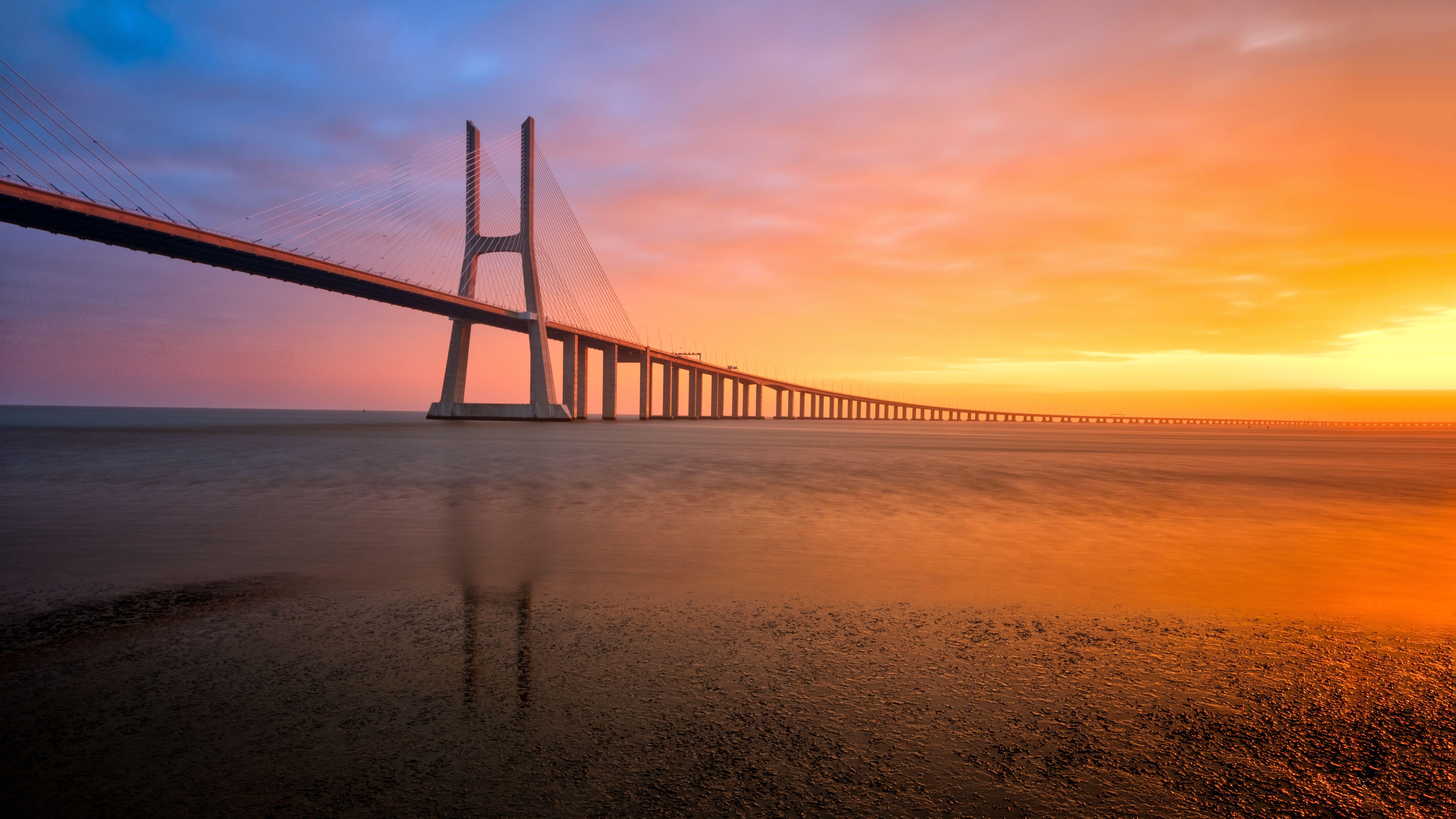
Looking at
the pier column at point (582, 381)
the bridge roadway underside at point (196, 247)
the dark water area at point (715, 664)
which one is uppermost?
the bridge roadway underside at point (196, 247)

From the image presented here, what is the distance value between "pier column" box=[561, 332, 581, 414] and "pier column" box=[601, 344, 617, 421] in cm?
999

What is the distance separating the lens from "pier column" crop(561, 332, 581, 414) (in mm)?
76562

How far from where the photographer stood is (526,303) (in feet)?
214

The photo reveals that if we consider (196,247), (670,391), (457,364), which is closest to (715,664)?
(196,247)

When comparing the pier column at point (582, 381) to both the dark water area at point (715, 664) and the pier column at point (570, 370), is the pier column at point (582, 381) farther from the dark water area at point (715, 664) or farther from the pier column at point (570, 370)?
the dark water area at point (715, 664)

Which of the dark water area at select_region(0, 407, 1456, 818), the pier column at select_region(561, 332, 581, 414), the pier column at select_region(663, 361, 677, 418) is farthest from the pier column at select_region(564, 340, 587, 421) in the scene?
the dark water area at select_region(0, 407, 1456, 818)

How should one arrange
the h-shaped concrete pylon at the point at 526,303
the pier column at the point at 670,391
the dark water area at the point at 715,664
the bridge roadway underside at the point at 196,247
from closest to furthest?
the dark water area at the point at 715,664
the bridge roadway underside at the point at 196,247
the h-shaped concrete pylon at the point at 526,303
the pier column at the point at 670,391

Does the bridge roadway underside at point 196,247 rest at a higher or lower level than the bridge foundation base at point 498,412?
higher

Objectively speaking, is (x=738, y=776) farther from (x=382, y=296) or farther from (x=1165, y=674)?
(x=382, y=296)

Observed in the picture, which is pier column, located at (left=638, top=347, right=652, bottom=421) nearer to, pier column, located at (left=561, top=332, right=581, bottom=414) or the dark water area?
pier column, located at (left=561, top=332, right=581, bottom=414)

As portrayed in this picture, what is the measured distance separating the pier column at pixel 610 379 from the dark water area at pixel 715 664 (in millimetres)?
75818

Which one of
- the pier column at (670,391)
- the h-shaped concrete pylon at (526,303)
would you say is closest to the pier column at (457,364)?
the h-shaped concrete pylon at (526,303)

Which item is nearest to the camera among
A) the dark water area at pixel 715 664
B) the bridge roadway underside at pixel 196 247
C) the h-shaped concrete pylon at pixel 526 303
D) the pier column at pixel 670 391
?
the dark water area at pixel 715 664

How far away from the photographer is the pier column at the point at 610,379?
88.5 meters
